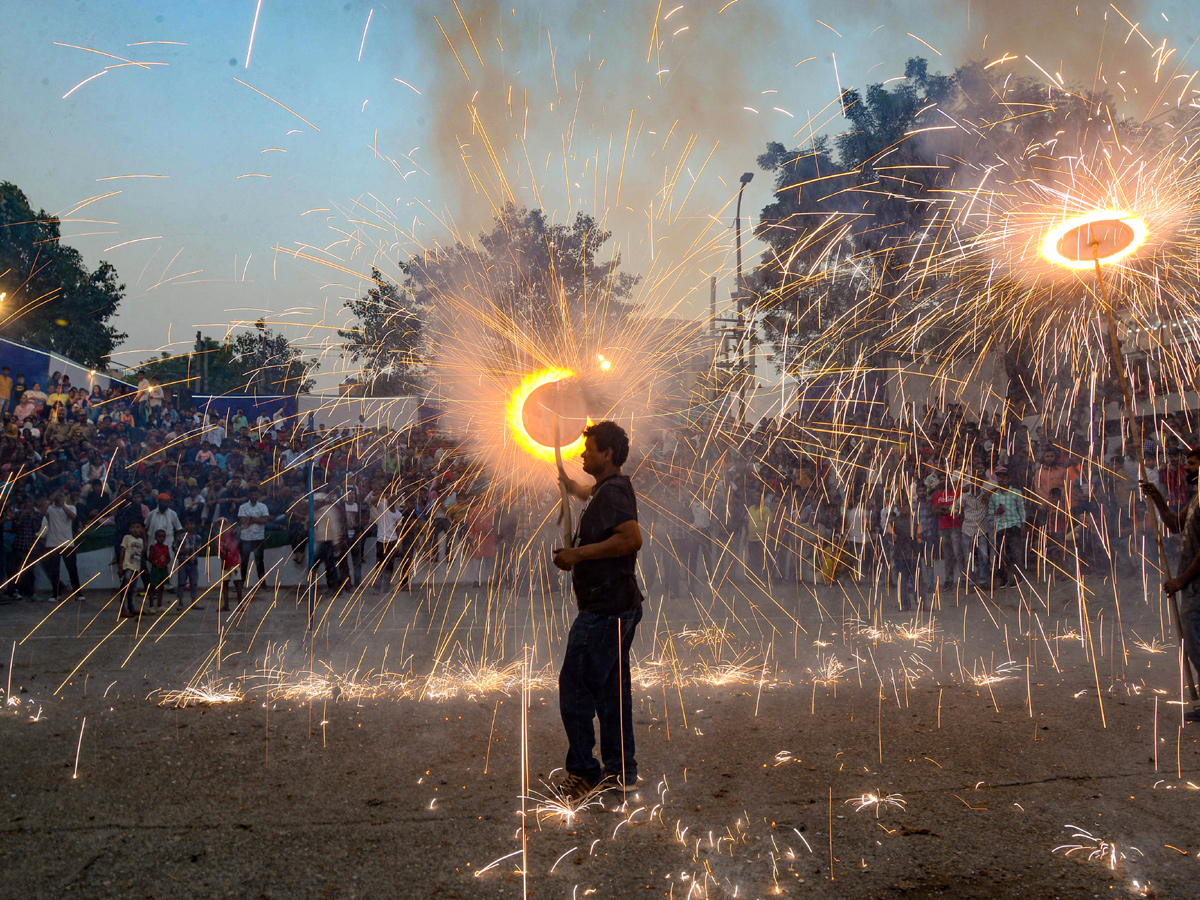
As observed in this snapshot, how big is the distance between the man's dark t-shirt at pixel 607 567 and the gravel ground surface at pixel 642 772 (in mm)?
768

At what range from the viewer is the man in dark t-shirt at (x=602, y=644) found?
11.2 ft

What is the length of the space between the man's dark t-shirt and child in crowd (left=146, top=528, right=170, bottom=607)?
6.89m

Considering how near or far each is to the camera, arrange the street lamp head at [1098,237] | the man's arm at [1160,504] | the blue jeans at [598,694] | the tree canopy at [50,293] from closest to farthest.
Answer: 1. the blue jeans at [598,694]
2. the man's arm at [1160,504]
3. the street lamp head at [1098,237]
4. the tree canopy at [50,293]

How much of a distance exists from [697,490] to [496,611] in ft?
10.3

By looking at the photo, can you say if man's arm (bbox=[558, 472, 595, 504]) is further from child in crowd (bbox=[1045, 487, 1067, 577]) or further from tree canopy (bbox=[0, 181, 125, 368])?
tree canopy (bbox=[0, 181, 125, 368])

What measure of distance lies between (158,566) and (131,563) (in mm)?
414

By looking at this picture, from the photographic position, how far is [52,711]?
16.0ft

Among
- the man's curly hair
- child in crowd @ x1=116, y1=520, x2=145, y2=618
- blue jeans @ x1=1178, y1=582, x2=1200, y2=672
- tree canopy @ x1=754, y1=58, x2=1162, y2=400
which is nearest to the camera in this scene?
the man's curly hair

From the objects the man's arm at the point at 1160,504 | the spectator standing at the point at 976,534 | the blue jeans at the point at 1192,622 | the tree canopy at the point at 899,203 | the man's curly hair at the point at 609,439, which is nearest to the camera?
the man's curly hair at the point at 609,439

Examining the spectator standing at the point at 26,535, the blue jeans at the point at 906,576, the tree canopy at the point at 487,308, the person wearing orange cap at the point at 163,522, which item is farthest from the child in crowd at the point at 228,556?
the blue jeans at the point at 906,576

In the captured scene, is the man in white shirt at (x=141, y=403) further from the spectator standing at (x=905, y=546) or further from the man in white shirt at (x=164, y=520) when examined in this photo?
the spectator standing at (x=905, y=546)

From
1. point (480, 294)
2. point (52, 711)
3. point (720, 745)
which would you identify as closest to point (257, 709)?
point (52, 711)

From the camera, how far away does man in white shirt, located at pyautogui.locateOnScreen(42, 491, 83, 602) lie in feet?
32.9

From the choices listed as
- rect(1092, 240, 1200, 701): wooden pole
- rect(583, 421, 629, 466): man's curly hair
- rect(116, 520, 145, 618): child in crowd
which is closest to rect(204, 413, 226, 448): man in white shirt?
rect(116, 520, 145, 618): child in crowd
